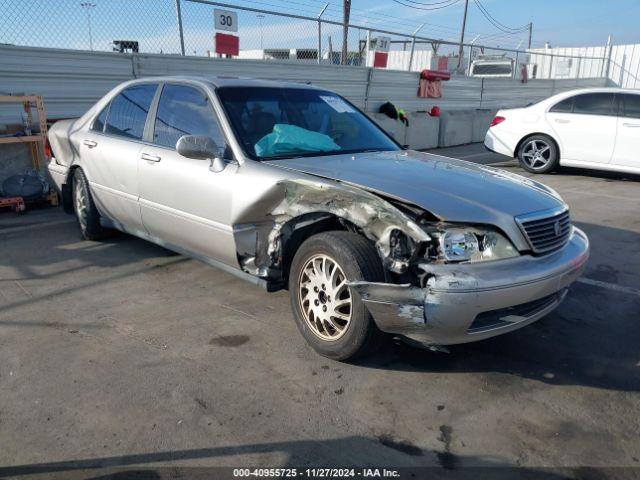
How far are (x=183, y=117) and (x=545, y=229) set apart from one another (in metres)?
2.81

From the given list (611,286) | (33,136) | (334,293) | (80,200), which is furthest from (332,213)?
(33,136)

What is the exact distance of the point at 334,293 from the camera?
3.20 meters

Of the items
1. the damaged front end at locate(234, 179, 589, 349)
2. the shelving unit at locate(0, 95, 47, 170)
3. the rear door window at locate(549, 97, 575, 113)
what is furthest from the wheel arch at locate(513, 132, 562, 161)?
the shelving unit at locate(0, 95, 47, 170)

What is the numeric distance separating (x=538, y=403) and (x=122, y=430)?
2139 millimetres

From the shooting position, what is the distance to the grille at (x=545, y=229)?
10.2 feet

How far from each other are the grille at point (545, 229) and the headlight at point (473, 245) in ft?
0.54

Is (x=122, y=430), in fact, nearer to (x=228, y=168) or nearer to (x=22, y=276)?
(x=228, y=168)

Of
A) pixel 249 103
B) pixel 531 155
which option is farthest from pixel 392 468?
pixel 531 155

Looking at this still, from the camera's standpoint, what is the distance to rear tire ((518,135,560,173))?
9.98 m

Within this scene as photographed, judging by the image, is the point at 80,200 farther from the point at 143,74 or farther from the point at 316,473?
the point at 316,473

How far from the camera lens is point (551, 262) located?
316 cm

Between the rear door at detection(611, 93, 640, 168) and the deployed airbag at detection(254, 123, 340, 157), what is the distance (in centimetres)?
712

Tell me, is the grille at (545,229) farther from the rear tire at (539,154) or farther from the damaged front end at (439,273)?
the rear tire at (539,154)

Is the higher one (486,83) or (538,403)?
(486,83)
